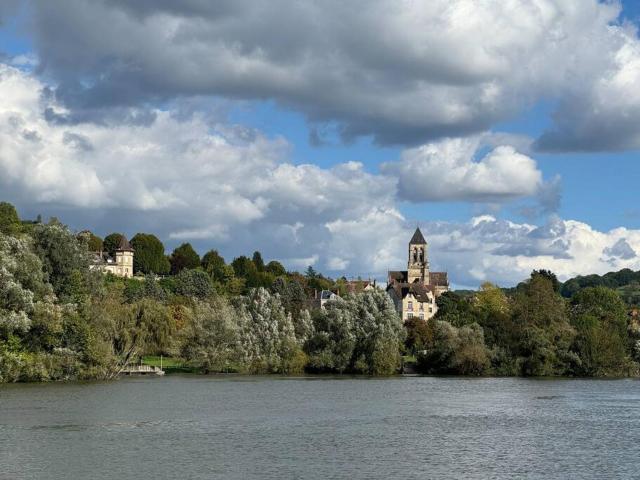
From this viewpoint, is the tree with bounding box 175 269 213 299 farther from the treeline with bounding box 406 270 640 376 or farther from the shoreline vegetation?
the treeline with bounding box 406 270 640 376

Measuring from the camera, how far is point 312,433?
4519cm

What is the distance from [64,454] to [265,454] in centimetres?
854

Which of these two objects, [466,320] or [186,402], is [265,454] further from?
[466,320]

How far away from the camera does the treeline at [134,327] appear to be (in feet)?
239

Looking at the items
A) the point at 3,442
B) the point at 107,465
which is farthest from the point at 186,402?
the point at 107,465

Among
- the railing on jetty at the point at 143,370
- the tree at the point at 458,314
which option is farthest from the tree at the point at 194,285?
the railing on jetty at the point at 143,370

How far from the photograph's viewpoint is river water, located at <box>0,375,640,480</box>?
3472 centimetres

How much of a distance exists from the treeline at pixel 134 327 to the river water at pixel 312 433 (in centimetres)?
413

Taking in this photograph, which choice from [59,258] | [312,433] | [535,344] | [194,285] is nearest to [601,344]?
[535,344]

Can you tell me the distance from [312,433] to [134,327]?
4761 cm

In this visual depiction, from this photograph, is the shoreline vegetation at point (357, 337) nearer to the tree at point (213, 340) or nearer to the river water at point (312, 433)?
the tree at point (213, 340)

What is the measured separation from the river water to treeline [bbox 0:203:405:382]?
163 inches

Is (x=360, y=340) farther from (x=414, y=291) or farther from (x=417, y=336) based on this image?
(x=414, y=291)

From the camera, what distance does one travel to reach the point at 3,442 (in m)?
40.1
